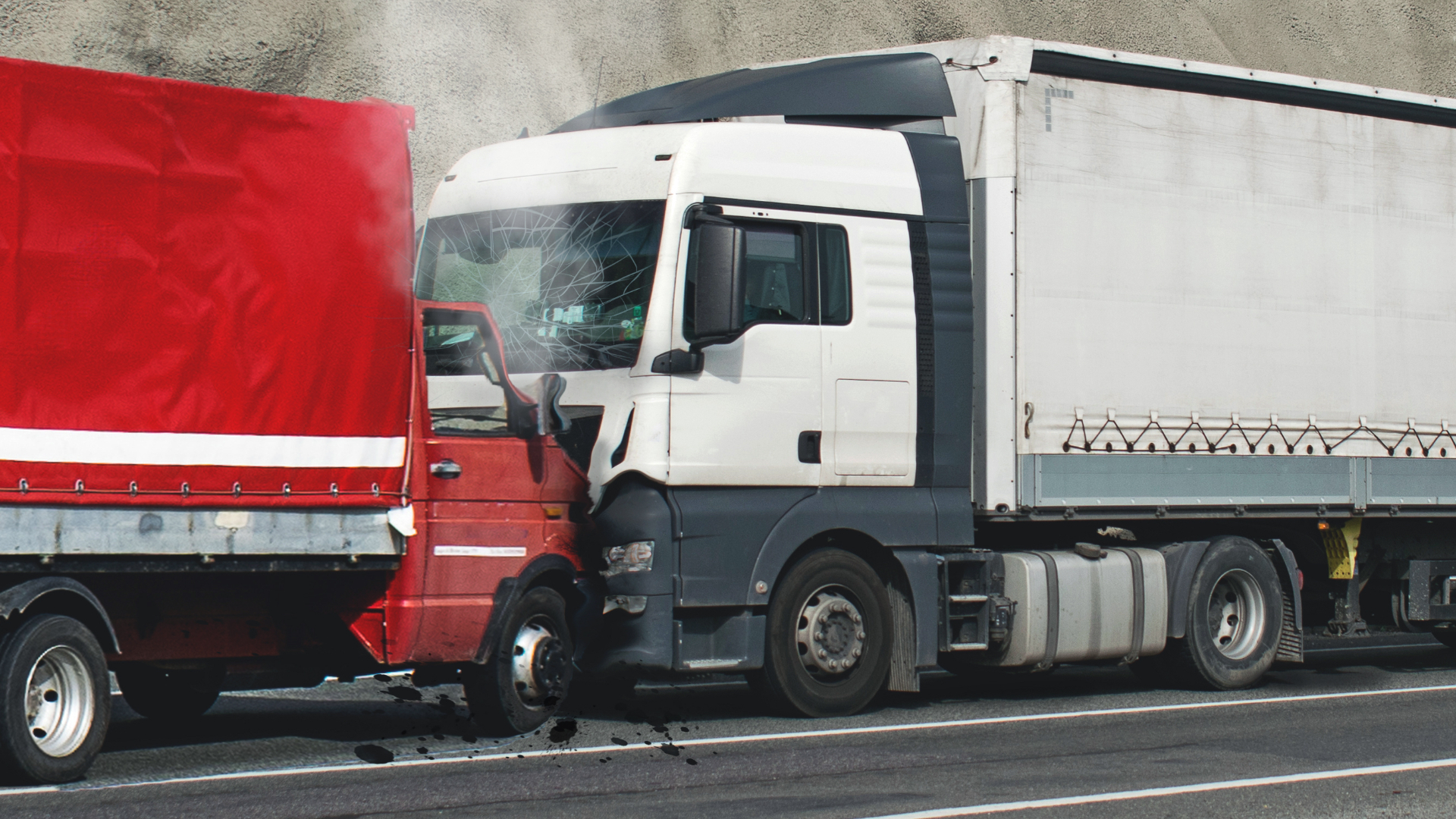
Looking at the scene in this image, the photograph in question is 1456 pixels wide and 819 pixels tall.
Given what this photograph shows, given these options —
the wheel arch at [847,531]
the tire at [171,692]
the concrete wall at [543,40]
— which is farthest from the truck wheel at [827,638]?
the concrete wall at [543,40]

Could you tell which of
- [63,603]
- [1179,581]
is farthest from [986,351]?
[63,603]

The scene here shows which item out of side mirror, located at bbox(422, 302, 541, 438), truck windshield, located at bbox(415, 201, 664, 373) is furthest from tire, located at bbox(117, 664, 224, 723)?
truck windshield, located at bbox(415, 201, 664, 373)

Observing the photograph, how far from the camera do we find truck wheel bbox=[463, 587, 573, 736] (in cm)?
945

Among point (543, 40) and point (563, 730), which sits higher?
point (543, 40)

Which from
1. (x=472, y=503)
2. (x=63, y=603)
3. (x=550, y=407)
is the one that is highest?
(x=550, y=407)

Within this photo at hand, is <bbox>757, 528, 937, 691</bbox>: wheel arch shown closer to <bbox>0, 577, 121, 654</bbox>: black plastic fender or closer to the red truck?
the red truck

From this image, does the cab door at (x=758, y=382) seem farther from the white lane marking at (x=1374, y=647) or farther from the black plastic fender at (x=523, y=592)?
the white lane marking at (x=1374, y=647)

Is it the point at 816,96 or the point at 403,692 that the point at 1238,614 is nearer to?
the point at 816,96

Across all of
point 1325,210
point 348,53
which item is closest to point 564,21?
point 348,53

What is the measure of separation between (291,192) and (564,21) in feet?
126

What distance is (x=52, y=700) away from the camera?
25.3 ft

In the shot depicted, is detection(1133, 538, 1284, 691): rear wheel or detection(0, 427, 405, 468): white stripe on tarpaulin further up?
detection(0, 427, 405, 468): white stripe on tarpaulin

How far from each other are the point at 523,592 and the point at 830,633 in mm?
1962

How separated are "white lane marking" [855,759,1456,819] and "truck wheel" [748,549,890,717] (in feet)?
9.04
